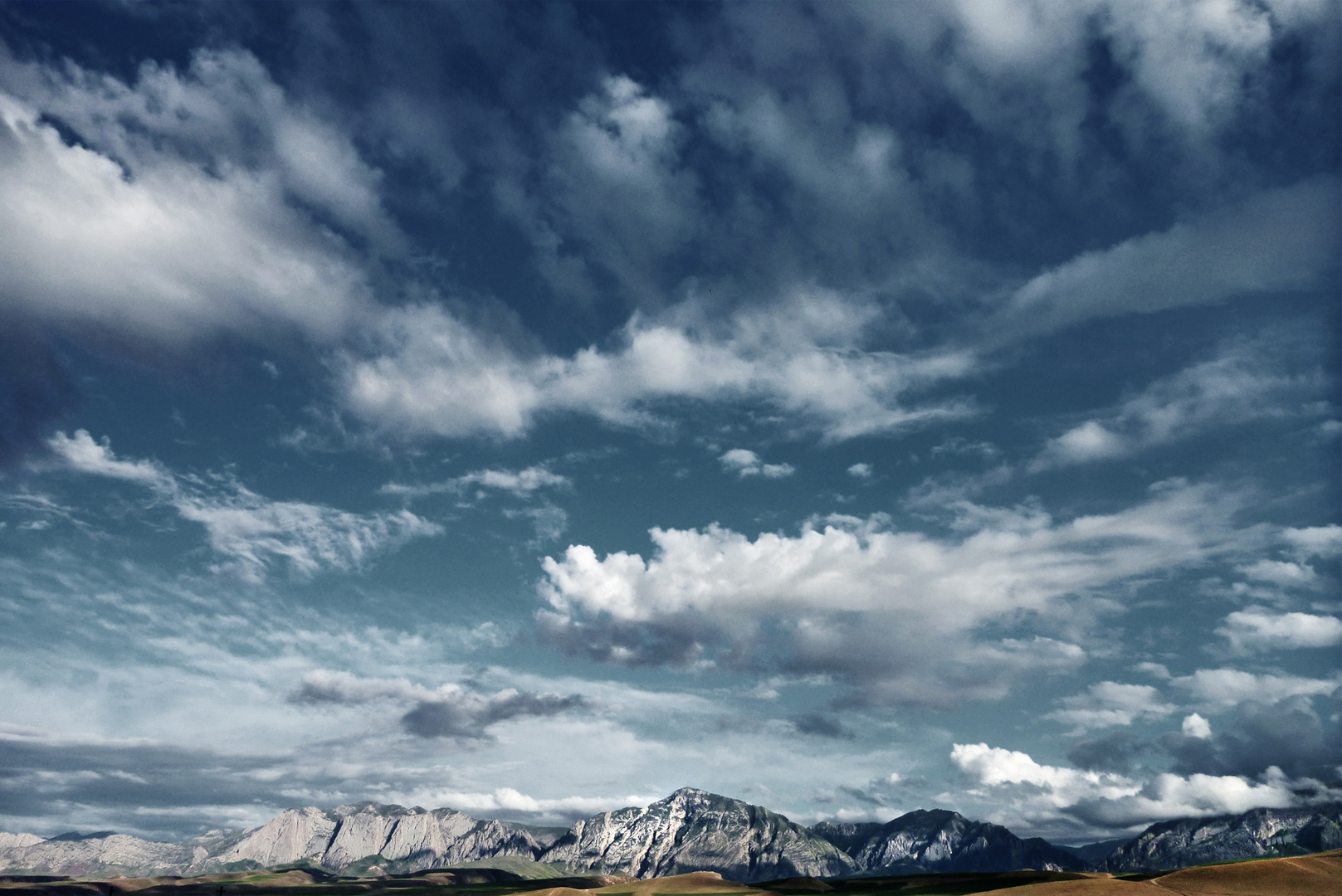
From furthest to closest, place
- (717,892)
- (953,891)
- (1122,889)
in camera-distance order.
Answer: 1. (717,892)
2. (953,891)
3. (1122,889)

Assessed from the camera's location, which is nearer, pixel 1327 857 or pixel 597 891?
pixel 1327 857

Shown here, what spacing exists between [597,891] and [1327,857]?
138m

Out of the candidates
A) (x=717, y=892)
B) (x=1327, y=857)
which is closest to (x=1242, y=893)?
(x=1327, y=857)

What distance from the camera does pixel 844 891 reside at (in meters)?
192

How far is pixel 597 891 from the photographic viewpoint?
191500 millimetres

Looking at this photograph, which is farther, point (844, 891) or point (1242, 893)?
point (844, 891)

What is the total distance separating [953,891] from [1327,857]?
65163mm

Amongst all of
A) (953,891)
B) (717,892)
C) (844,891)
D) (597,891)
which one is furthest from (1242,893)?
(597,891)

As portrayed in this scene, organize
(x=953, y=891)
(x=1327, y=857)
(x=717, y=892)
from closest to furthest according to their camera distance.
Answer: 1. (x=1327, y=857)
2. (x=953, y=891)
3. (x=717, y=892)

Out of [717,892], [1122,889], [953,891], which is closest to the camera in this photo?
[1122,889]

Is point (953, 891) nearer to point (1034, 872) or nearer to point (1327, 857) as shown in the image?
point (1034, 872)

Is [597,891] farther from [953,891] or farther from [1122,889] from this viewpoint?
[1122,889]

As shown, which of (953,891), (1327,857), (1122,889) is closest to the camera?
(1122,889)

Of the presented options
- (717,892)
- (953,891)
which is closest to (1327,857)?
(953,891)
